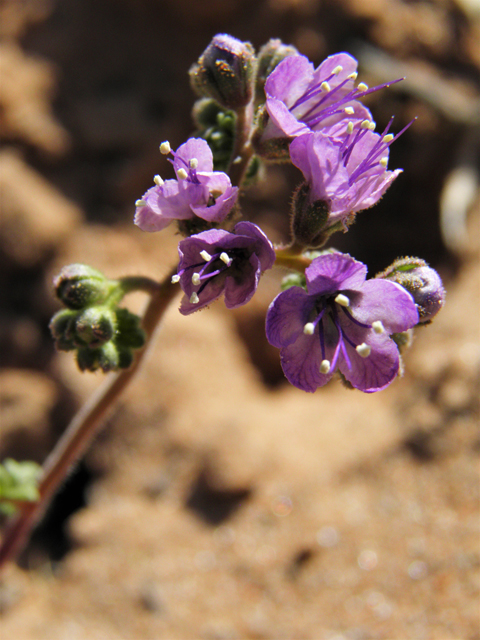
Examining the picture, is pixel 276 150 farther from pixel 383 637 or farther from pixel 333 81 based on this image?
pixel 383 637

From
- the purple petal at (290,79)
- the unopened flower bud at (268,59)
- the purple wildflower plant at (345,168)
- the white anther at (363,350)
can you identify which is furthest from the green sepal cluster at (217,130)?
the white anther at (363,350)

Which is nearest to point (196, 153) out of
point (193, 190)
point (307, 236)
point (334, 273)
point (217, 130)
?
point (193, 190)

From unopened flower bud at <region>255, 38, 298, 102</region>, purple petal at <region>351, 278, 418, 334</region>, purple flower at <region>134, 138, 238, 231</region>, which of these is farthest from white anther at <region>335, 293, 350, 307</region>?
unopened flower bud at <region>255, 38, 298, 102</region>

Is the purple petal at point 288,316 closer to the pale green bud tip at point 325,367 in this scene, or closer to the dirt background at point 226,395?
the pale green bud tip at point 325,367

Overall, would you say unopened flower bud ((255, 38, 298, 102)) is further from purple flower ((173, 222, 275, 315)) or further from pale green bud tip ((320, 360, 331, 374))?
pale green bud tip ((320, 360, 331, 374))

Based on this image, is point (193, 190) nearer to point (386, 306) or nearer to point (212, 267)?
point (212, 267)
